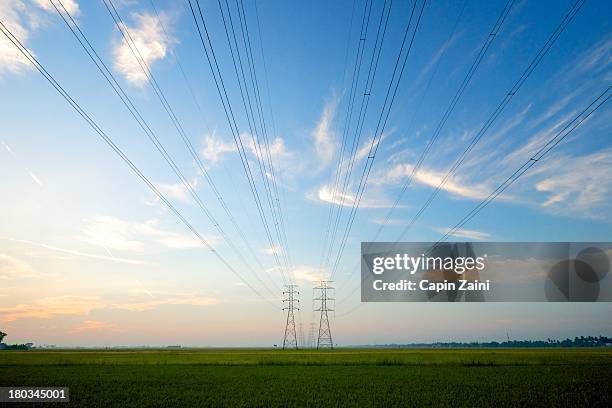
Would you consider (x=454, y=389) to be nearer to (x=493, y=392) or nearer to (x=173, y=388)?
(x=493, y=392)

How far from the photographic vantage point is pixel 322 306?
114500 millimetres

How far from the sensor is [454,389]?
2981cm

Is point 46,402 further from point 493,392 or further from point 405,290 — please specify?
point 405,290

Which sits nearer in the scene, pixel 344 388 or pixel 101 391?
pixel 101 391

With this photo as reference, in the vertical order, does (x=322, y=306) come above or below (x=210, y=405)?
above

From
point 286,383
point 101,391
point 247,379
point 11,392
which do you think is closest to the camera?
point 11,392

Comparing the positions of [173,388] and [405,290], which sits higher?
[405,290]

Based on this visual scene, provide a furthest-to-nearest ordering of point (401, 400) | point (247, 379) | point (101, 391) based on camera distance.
A: point (247, 379) < point (101, 391) < point (401, 400)

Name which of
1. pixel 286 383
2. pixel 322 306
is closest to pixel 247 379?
pixel 286 383

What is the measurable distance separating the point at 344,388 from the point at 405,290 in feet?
59.9

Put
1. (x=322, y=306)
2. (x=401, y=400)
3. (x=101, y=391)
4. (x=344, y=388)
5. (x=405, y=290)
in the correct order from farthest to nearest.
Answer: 1. (x=322, y=306)
2. (x=405, y=290)
3. (x=344, y=388)
4. (x=101, y=391)
5. (x=401, y=400)

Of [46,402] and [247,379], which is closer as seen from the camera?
[46,402]

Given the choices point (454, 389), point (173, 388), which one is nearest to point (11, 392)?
point (173, 388)

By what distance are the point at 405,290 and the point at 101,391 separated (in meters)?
30.0
